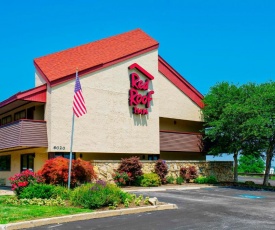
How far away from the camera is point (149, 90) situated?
30422 millimetres

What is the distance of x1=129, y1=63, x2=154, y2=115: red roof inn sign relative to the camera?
2906 cm

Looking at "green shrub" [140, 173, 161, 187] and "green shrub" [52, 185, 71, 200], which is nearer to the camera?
"green shrub" [52, 185, 71, 200]

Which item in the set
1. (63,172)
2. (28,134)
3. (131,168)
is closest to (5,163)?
(28,134)

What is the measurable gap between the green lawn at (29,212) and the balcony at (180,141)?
56.6 feet

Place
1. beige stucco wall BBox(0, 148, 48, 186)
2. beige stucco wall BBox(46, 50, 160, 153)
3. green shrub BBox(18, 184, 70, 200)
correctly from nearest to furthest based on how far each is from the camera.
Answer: green shrub BBox(18, 184, 70, 200) < beige stucco wall BBox(46, 50, 160, 153) < beige stucco wall BBox(0, 148, 48, 186)

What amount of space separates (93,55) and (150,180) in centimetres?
946

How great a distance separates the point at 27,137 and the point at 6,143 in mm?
2573

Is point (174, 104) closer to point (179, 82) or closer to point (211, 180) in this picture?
point (179, 82)

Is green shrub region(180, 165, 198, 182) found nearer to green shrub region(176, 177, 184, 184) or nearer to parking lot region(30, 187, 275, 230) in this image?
green shrub region(176, 177, 184, 184)

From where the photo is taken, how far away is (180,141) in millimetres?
32625

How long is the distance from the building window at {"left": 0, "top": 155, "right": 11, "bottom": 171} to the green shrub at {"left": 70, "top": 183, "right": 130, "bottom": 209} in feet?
58.6

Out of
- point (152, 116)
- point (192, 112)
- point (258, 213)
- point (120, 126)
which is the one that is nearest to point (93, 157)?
point (120, 126)

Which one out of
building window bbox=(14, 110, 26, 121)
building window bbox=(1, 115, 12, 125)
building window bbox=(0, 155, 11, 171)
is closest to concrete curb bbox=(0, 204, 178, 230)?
building window bbox=(14, 110, 26, 121)

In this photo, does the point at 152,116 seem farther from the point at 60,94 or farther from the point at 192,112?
the point at 60,94
